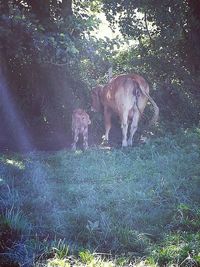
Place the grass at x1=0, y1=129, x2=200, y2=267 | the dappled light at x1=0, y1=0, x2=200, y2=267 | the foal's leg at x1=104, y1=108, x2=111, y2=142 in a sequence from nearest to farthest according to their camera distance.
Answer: the grass at x1=0, y1=129, x2=200, y2=267 < the dappled light at x1=0, y1=0, x2=200, y2=267 < the foal's leg at x1=104, y1=108, x2=111, y2=142

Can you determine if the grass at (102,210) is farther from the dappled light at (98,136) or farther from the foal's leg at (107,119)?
the foal's leg at (107,119)

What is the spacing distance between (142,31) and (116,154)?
6620 millimetres

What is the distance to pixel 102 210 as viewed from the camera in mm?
5926

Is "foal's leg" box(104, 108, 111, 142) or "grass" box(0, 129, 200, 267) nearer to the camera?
"grass" box(0, 129, 200, 267)

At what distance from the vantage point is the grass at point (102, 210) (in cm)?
459

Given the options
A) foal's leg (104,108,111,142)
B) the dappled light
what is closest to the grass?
the dappled light

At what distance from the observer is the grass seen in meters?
4.59

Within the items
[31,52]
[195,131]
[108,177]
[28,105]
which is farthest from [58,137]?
[108,177]

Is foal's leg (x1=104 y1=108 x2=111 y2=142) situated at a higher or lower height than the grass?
higher

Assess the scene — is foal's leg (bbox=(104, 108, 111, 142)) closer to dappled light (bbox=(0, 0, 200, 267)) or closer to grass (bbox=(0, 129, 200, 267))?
dappled light (bbox=(0, 0, 200, 267))

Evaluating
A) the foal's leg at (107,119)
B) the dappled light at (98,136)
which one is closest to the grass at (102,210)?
the dappled light at (98,136)

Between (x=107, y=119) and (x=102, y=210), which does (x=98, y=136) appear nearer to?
(x=107, y=119)

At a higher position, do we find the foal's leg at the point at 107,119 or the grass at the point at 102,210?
the foal's leg at the point at 107,119

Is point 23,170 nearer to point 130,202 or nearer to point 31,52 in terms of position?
point 130,202
